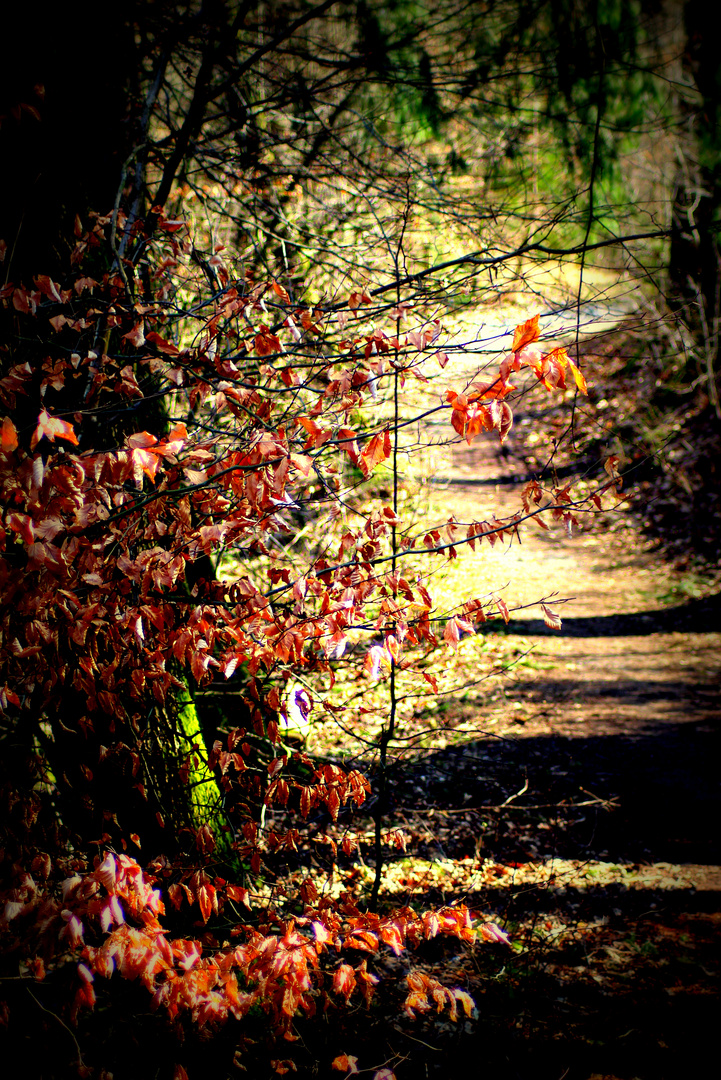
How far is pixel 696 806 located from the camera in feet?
16.2

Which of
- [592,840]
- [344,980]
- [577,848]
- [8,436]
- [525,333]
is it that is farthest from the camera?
[577,848]

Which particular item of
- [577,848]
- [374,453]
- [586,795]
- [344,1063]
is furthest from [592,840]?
[374,453]

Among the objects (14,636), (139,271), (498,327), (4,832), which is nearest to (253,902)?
(4,832)

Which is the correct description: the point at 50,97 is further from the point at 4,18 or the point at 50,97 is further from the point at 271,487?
the point at 271,487

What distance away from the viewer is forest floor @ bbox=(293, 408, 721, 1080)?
10.4 ft

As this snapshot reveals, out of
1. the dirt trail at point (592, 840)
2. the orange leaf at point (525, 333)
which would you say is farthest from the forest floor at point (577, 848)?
the orange leaf at point (525, 333)

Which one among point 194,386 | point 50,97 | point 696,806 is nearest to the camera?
point 194,386

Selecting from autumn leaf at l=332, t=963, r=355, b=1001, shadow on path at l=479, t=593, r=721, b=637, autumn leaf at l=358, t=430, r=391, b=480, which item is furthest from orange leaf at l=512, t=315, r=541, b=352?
shadow on path at l=479, t=593, r=721, b=637

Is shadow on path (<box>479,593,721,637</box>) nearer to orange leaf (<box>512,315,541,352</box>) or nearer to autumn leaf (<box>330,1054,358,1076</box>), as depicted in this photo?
autumn leaf (<box>330,1054,358,1076</box>)

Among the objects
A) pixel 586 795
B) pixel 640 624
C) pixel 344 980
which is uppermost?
pixel 640 624

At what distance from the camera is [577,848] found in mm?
4660

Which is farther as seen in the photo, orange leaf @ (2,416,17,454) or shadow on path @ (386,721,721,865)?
shadow on path @ (386,721,721,865)

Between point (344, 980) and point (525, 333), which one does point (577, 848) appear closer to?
point (344, 980)

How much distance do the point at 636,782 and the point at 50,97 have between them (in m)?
6.50
